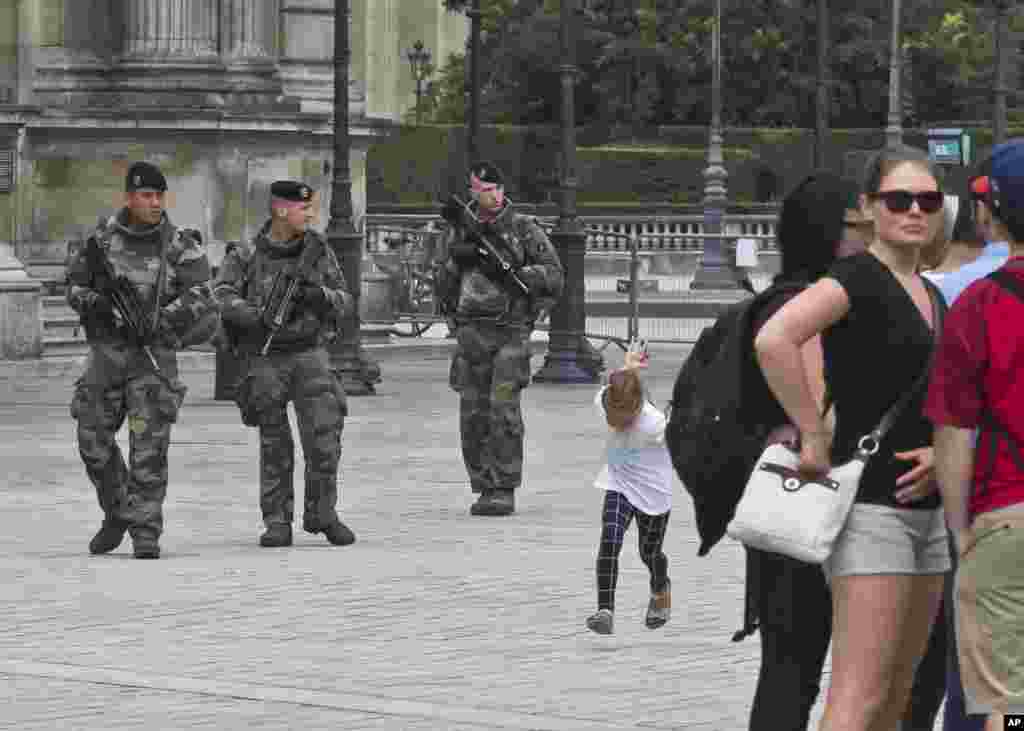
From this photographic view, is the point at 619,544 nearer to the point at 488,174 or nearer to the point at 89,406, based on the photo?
the point at 89,406

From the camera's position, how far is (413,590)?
12.8 meters

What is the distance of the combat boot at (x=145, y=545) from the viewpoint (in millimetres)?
13914

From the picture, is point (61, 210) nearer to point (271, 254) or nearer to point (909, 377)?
point (271, 254)

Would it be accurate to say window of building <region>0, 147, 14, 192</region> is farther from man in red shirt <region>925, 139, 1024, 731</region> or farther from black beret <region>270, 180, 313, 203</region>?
man in red shirt <region>925, 139, 1024, 731</region>

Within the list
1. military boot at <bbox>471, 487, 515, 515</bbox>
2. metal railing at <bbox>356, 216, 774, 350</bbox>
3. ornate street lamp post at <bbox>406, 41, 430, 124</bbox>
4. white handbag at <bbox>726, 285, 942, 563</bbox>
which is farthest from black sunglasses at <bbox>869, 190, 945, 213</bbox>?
ornate street lamp post at <bbox>406, 41, 430, 124</bbox>

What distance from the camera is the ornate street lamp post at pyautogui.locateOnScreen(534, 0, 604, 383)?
1078 inches

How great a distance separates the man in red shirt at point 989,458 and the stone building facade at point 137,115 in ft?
75.9

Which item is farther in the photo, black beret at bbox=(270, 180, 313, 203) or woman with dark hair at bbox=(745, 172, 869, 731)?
black beret at bbox=(270, 180, 313, 203)

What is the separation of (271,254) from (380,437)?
6662 mm

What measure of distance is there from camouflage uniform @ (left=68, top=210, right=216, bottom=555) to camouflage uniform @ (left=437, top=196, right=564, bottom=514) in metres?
2.47

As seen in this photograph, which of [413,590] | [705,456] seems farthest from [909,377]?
[413,590]

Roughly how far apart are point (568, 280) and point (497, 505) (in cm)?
1205

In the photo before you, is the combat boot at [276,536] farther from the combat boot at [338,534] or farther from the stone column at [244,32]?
the stone column at [244,32]

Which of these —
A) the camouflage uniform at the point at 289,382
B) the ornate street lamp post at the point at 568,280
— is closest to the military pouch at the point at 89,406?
the camouflage uniform at the point at 289,382
